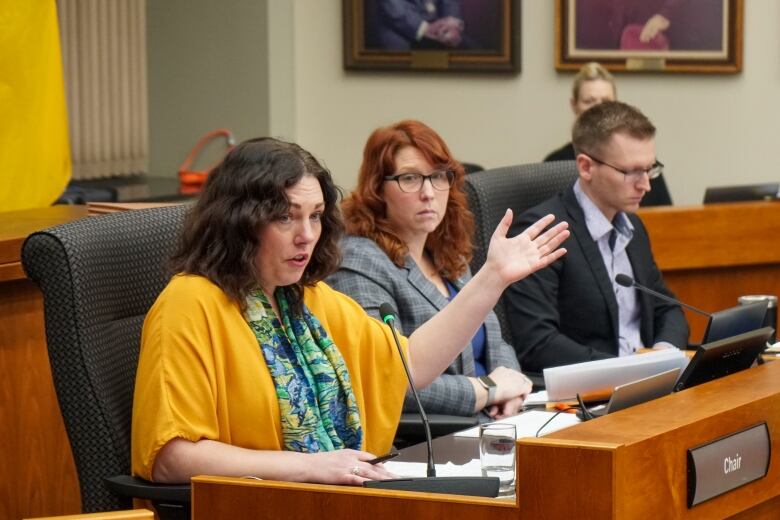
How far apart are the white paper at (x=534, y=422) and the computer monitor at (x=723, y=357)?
0.34 metres

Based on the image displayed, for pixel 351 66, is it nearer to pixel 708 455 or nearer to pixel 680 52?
pixel 680 52

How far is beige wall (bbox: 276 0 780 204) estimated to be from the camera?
5902 mm

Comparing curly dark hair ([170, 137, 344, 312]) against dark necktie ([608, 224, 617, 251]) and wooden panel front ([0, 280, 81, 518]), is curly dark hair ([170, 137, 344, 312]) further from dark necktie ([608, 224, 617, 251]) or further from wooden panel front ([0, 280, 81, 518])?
dark necktie ([608, 224, 617, 251])

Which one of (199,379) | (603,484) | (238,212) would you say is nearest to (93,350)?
(199,379)

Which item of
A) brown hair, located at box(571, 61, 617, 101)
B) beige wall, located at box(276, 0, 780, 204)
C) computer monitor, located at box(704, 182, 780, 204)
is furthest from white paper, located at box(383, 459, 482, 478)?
beige wall, located at box(276, 0, 780, 204)

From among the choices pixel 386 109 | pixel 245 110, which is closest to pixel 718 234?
pixel 386 109

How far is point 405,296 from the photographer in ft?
10.6

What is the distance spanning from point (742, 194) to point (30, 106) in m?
2.47

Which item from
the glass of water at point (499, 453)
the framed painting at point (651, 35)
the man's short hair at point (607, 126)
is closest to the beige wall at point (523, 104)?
the framed painting at point (651, 35)

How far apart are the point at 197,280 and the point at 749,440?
0.96 meters

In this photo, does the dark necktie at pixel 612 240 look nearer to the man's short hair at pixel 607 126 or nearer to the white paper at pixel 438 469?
the man's short hair at pixel 607 126

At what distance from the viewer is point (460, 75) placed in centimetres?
640

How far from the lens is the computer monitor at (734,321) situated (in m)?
2.64

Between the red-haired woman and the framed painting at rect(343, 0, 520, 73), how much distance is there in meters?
2.92
